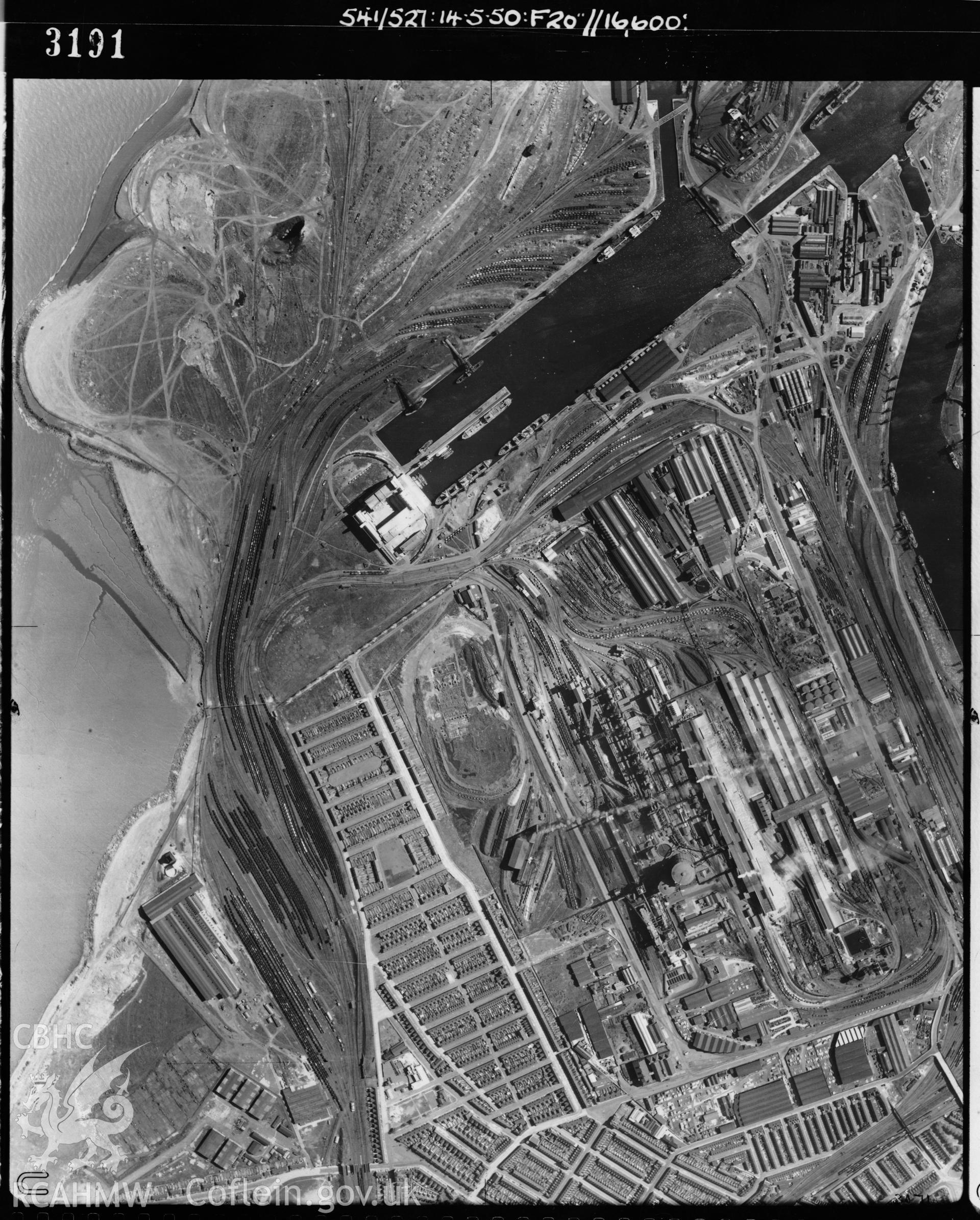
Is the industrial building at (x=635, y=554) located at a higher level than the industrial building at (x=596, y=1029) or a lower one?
higher

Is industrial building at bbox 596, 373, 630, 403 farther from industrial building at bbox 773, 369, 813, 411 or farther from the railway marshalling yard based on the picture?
industrial building at bbox 773, 369, 813, 411

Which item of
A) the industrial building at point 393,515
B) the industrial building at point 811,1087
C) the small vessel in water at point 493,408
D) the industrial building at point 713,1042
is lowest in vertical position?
the industrial building at point 811,1087

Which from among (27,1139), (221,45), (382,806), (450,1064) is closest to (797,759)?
(382,806)

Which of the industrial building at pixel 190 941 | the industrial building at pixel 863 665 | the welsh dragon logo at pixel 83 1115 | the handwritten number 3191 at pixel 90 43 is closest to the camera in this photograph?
the handwritten number 3191 at pixel 90 43

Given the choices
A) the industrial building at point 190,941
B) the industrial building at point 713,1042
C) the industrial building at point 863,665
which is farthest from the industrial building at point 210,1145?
the industrial building at point 863,665

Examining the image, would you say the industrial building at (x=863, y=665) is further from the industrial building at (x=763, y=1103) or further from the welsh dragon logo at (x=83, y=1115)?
the welsh dragon logo at (x=83, y=1115)

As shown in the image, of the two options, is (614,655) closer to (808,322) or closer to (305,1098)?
(808,322)
